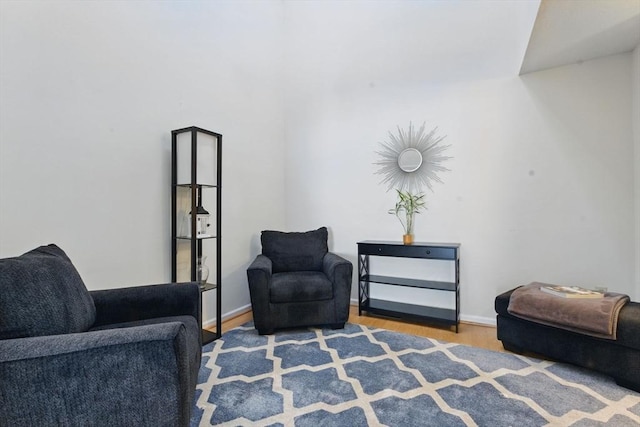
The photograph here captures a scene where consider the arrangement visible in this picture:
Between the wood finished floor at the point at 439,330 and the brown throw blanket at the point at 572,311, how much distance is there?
0.42 meters

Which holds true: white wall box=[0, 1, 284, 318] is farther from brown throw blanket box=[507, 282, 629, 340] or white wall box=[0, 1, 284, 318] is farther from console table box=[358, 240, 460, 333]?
brown throw blanket box=[507, 282, 629, 340]

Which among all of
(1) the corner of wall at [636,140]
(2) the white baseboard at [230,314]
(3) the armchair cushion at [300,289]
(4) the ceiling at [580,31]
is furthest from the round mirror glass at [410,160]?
(2) the white baseboard at [230,314]

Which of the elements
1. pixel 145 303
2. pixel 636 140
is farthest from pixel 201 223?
pixel 636 140

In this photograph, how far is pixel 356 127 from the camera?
3.54m

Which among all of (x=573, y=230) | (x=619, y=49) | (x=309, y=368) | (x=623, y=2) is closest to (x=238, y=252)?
(x=309, y=368)

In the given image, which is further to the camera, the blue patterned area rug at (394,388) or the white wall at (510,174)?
the white wall at (510,174)

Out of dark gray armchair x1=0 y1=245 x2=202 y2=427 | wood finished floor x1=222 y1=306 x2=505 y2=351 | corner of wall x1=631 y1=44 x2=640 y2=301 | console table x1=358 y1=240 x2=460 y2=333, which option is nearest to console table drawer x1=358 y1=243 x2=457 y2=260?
console table x1=358 y1=240 x2=460 y2=333

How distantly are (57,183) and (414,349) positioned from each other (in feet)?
8.67

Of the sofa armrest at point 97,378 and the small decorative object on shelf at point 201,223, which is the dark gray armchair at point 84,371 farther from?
the small decorative object on shelf at point 201,223

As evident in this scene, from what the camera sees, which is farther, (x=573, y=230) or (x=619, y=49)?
(x=573, y=230)

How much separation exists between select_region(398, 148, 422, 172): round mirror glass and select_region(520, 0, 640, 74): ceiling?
3.72ft

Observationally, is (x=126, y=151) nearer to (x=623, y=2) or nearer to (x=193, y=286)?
(x=193, y=286)

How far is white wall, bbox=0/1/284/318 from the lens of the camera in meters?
1.73

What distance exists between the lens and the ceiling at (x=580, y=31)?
1866 millimetres
